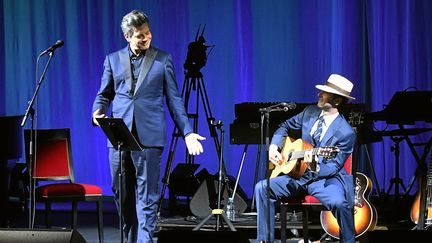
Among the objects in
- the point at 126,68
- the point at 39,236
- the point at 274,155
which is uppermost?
the point at 126,68

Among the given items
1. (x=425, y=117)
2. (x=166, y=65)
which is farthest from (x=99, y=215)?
(x=425, y=117)

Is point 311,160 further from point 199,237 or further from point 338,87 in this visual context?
point 199,237

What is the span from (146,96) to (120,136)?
447 mm

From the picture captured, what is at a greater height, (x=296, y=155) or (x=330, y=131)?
(x=330, y=131)

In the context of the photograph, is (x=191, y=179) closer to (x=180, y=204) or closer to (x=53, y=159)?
(x=180, y=204)

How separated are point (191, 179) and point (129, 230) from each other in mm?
2626

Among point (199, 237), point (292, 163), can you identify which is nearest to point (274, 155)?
point (292, 163)

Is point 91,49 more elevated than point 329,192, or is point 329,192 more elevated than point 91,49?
point 91,49

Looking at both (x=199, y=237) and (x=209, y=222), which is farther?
(x=209, y=222)

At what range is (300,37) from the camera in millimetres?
8484

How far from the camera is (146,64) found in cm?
500

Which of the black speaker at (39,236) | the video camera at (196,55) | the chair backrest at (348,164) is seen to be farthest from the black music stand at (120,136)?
the video camera at (196,55)

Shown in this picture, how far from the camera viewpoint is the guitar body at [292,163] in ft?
18.5

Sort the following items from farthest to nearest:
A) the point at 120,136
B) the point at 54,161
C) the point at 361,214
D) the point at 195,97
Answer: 1. the point at 195,97
2. the point at 54,161
3. the point at 361,214
4. the point at 120,136
